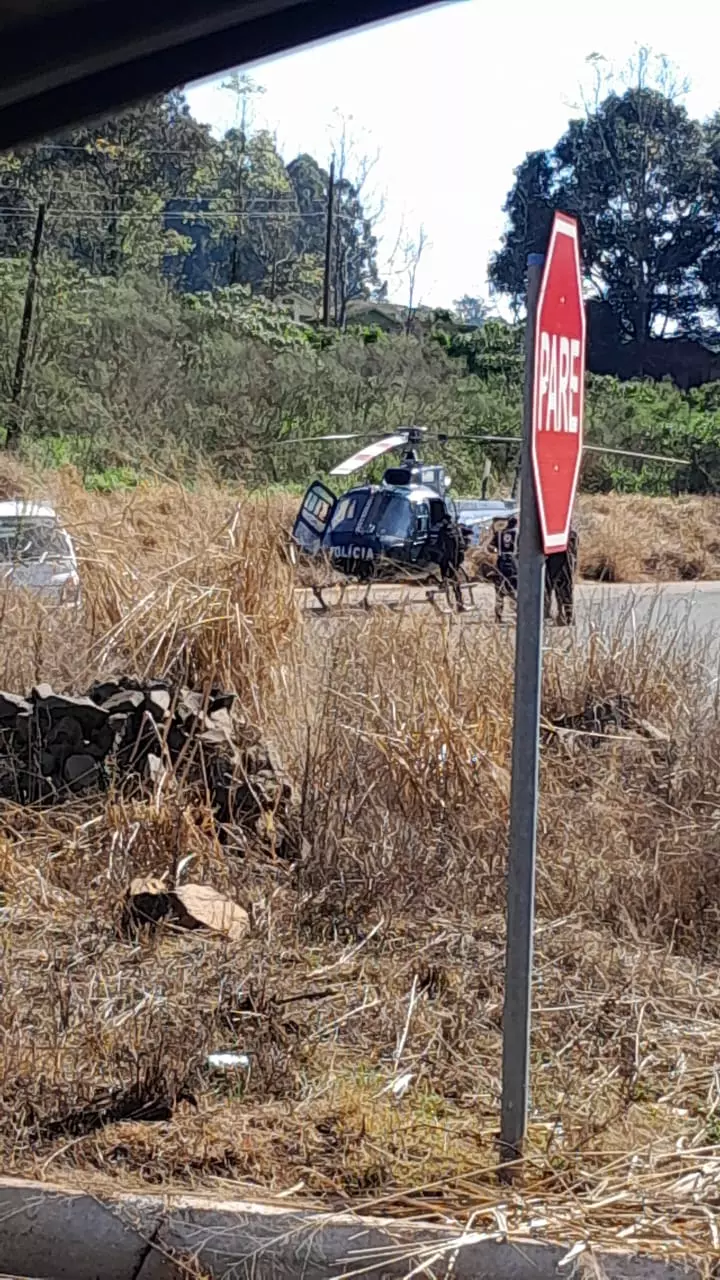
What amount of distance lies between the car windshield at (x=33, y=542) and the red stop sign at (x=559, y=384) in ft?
17.0

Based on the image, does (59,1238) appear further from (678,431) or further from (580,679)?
(678,431)

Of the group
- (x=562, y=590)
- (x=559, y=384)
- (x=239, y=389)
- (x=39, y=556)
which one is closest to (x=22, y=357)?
(x=239, y=389)

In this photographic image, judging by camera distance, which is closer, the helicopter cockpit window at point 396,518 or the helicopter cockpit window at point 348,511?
the helicopter cockpit window at point 396,518

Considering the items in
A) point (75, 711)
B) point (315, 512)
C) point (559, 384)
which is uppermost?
point (559, 384)

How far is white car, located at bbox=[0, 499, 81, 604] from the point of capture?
8.12 m

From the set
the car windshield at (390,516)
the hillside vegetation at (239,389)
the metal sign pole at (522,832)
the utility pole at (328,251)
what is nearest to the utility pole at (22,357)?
the hillside vegetation at (239,389)

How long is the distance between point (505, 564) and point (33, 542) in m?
3.36

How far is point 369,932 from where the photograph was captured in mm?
5133

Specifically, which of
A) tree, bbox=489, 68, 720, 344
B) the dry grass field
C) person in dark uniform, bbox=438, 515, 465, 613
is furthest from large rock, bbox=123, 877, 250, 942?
tree, bbox=489, 68, 720, 344

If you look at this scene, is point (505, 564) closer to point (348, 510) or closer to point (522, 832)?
point (522, 832)

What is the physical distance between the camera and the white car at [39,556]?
8.12 m

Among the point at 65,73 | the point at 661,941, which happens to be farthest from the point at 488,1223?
the point at 65,73

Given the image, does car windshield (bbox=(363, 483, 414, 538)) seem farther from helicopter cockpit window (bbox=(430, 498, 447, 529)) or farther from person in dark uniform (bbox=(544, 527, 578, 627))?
person in dark uniform (bbox=(544, 527, 578, 627))

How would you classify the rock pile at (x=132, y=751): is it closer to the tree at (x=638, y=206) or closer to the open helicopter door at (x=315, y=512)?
the open helicopter door at (x=315, y=512)
